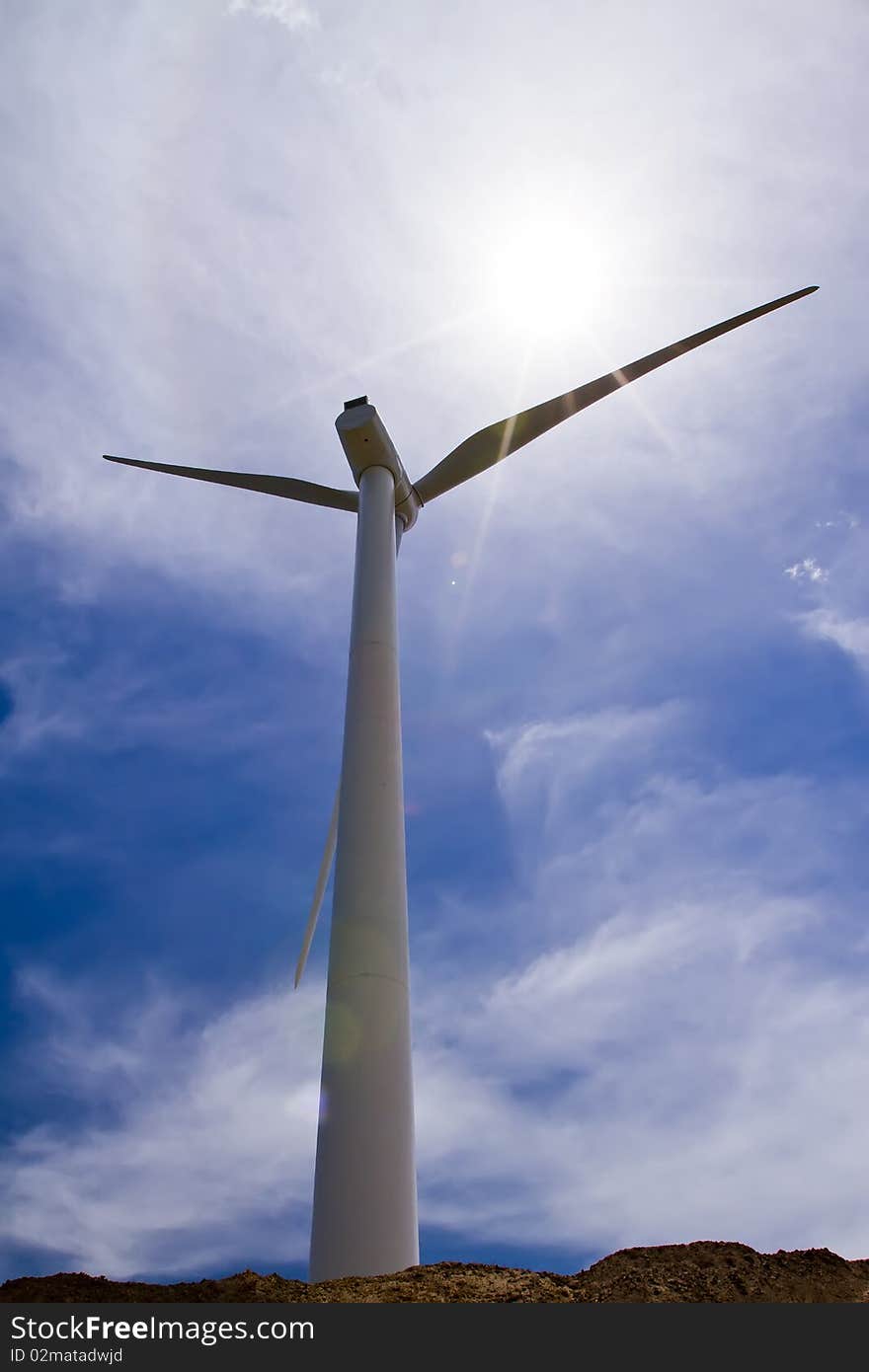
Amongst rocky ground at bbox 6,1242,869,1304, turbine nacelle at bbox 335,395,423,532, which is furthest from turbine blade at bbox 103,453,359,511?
rocky ground at bbox 6,1242,869,1304

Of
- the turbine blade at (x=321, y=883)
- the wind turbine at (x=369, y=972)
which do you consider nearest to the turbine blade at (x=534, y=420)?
the wind turbine at (x=369, y=972)

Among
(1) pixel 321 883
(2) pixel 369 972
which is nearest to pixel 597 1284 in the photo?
(2) pixel 369 972

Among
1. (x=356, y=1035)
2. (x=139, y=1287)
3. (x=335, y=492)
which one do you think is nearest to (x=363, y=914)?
(x=356, y=1035)

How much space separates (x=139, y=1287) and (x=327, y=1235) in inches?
149

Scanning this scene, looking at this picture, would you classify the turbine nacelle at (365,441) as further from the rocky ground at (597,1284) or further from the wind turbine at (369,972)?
the rocky ground at (597,1284)

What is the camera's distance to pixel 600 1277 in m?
7.93

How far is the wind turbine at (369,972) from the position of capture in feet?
36.9

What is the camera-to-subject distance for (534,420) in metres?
23.4

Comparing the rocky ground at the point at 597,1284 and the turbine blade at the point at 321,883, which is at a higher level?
the turbine blade at the point at 321,883

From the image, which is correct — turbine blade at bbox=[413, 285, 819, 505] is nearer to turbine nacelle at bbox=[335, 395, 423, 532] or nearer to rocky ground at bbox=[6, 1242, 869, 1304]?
turbine nacelle at bbox=[335, 395, 423, 532]

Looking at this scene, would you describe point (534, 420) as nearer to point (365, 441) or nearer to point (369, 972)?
point (365, 441)

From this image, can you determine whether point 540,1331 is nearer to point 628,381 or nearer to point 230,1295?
point 230,1295

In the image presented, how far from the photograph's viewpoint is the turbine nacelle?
→ 22.1m

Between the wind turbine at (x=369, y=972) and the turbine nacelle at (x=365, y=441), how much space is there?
0.34 feet
